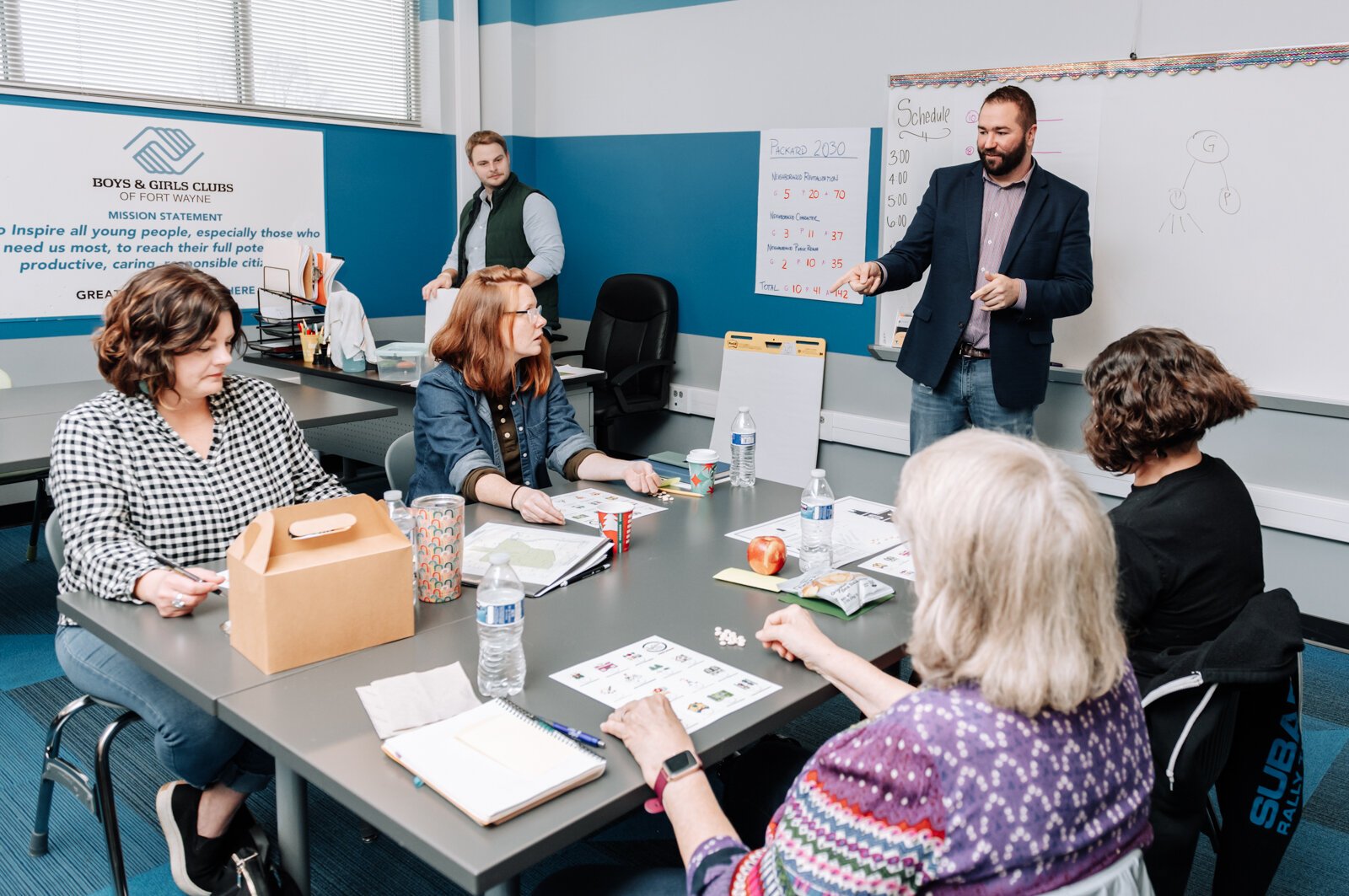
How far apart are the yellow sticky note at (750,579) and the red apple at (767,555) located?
0.02 metres

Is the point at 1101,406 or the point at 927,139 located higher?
the point at 927,139

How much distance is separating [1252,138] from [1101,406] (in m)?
2.06

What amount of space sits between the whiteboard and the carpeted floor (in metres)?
→ 1.18

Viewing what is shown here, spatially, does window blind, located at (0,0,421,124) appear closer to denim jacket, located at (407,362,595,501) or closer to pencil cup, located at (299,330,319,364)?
pencil cup, located at (299,330,319,364)

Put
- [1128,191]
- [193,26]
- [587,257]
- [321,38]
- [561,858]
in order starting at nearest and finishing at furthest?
[561,858]
[1128,191]
[193,26]
[321,38]
[587,257]

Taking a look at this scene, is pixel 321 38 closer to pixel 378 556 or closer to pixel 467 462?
pixel 467 462

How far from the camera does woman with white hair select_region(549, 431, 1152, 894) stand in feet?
3.18

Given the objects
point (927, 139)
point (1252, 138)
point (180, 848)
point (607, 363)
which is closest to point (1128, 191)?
point (1252, 138)

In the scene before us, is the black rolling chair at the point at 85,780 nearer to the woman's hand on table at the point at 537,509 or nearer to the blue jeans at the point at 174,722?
the blue jeans at the point at 174,722

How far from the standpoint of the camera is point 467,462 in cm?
252

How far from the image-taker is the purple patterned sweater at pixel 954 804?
964 millimetres

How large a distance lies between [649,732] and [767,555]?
0.69 meters

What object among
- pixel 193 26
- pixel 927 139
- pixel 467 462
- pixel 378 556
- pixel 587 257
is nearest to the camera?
pixel 378 556

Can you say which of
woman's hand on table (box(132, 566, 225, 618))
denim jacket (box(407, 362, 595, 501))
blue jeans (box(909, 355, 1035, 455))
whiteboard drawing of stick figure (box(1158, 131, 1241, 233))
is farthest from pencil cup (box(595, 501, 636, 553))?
whiteboard drawing of stick figure (box(1158, 131, 1241, 233))
